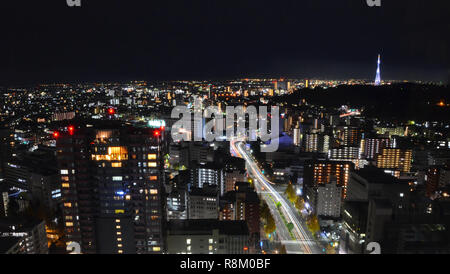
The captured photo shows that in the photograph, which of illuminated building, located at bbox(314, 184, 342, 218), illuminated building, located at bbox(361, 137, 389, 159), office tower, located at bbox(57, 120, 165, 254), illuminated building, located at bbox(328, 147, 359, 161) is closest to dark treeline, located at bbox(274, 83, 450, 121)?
illuminated building, located at bbox(361, 137, 389, 159)

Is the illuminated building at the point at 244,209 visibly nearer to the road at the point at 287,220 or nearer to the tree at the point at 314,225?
the road at the point at 287,220

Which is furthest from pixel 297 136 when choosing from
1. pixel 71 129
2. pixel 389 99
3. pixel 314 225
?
pixel 71 129

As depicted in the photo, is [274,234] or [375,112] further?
[375,112]

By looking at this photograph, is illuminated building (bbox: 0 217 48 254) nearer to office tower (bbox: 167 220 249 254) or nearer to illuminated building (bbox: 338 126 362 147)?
office tower (bbox: 167 220 249 254)

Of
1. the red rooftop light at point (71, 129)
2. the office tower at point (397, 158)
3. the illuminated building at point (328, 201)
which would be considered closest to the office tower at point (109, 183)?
the red rooftop light at point (71, 129)

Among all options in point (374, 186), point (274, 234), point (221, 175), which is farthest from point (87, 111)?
point (374, 186)
